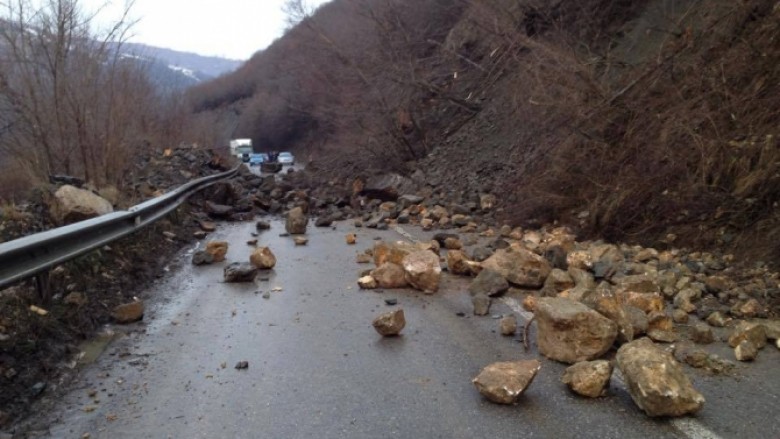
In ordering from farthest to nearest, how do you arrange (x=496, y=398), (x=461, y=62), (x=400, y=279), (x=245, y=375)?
1. (x=461, y=62)
2. (x=400, y=279)
3. (x=245, y=375)
4. (x=496, y=398)

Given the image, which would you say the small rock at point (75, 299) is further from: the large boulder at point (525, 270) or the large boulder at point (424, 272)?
the large boulder at point (525, 270)

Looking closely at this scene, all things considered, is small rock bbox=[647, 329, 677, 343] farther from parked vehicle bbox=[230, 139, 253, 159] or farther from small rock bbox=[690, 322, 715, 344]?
parked vehicle bbox=[230, 139, 253, 159]

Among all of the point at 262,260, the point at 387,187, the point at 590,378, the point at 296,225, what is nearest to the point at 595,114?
the point at 296,225

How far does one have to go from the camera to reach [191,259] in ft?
28.1

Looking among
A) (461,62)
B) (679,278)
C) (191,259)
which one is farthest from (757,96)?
(461,62)

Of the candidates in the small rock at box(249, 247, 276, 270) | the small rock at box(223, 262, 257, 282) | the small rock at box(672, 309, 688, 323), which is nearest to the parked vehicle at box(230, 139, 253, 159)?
the small rock at box(249, 247, 276, 270)

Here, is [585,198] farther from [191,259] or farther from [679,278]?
[191,259]

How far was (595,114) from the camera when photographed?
10.4 metres

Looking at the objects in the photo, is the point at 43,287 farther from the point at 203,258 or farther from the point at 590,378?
the point at 590,378

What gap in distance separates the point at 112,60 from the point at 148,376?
32.6 feet

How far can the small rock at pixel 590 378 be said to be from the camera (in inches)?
144

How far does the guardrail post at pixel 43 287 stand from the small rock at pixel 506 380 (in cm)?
346

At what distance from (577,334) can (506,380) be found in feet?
2.80

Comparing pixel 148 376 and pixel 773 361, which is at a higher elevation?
pixel 773 361
